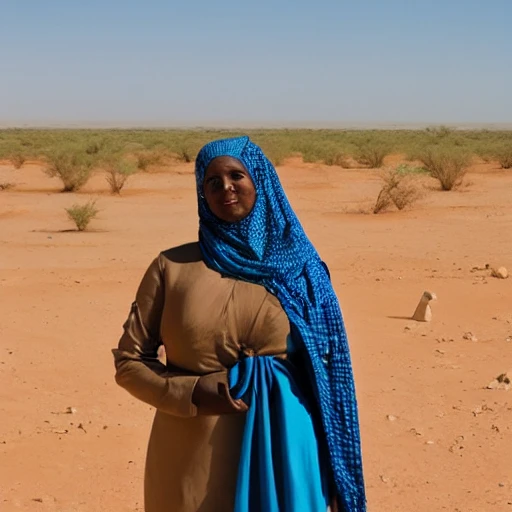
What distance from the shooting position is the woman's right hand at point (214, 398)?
1968mm

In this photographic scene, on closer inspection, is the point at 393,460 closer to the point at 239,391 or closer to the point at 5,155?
the point at 239,391

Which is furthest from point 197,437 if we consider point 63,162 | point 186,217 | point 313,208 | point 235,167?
point 63,162

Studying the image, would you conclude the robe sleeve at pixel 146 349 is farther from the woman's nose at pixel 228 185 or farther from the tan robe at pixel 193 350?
the woman's nose at pixel 228 185

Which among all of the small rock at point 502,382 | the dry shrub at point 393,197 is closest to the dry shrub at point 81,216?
the dry shrub at point 393,197

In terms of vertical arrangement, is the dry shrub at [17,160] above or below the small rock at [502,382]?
below

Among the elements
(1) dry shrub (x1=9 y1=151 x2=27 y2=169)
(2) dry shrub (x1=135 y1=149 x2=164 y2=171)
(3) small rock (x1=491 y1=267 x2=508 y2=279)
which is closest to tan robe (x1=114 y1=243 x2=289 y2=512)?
(3) small rock (x1=491 y1=267 x2=508 y2=279)

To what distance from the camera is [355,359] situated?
7336 millimetres

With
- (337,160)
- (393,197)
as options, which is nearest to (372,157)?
(337,160)

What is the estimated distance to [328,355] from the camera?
2104mm

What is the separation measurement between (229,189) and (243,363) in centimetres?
43

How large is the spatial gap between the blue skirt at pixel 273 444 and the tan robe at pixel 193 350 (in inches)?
1.7

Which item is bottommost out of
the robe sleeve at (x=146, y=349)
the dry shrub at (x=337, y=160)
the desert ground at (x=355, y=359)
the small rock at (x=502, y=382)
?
the dry shrub at (x=337, y=160)

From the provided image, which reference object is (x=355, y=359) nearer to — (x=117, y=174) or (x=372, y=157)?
(x=117, y=174)

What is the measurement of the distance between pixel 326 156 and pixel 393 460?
2977cm
